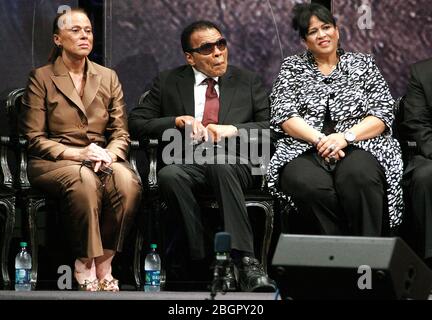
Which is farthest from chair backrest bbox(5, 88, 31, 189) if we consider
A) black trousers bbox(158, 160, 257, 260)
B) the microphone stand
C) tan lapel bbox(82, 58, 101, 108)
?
the microphone stand

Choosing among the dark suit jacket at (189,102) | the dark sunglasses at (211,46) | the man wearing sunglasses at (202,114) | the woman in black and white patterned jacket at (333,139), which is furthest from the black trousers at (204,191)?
the dark sunglasses at (211,46)

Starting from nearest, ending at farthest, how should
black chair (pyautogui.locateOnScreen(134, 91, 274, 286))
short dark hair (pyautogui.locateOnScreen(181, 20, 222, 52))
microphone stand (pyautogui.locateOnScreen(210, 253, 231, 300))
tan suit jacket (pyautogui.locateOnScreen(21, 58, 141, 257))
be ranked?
microphone stand (pyautogui.locateOnScreen(210, 253, 231, 300)), tan suit jacket (pyautogui.locateOnScreen(21, 58, 141, 257)), black chair (pyautogui.locateOnScreen(134, 91, 274, 286)), short dark hair (pyautogui.locateOnScreen(181, 20, 222, 52))

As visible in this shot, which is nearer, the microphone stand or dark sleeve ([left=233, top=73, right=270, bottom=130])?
the microphone stand

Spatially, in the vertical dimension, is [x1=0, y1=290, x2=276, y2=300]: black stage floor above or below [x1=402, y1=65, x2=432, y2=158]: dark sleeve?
below

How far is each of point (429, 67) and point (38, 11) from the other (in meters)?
2.43

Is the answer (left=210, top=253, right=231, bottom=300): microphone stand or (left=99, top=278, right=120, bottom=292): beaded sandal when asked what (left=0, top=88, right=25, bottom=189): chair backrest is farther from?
(left=210, top=253, right=231, bottom=300): microphone stand

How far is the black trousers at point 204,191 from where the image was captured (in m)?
5.04

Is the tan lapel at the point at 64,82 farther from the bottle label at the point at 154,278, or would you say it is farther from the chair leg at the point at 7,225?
the bottle label at the point at 154,278

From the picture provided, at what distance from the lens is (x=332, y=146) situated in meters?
5.12

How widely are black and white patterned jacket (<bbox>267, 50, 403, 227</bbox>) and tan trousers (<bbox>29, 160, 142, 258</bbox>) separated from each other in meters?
0.78

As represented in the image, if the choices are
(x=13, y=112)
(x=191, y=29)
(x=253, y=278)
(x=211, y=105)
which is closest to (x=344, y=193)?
(x=253, y=278)

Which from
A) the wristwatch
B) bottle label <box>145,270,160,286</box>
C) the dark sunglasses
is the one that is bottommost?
bottle label <box>145,270,160,286</box>

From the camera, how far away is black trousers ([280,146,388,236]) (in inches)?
196
